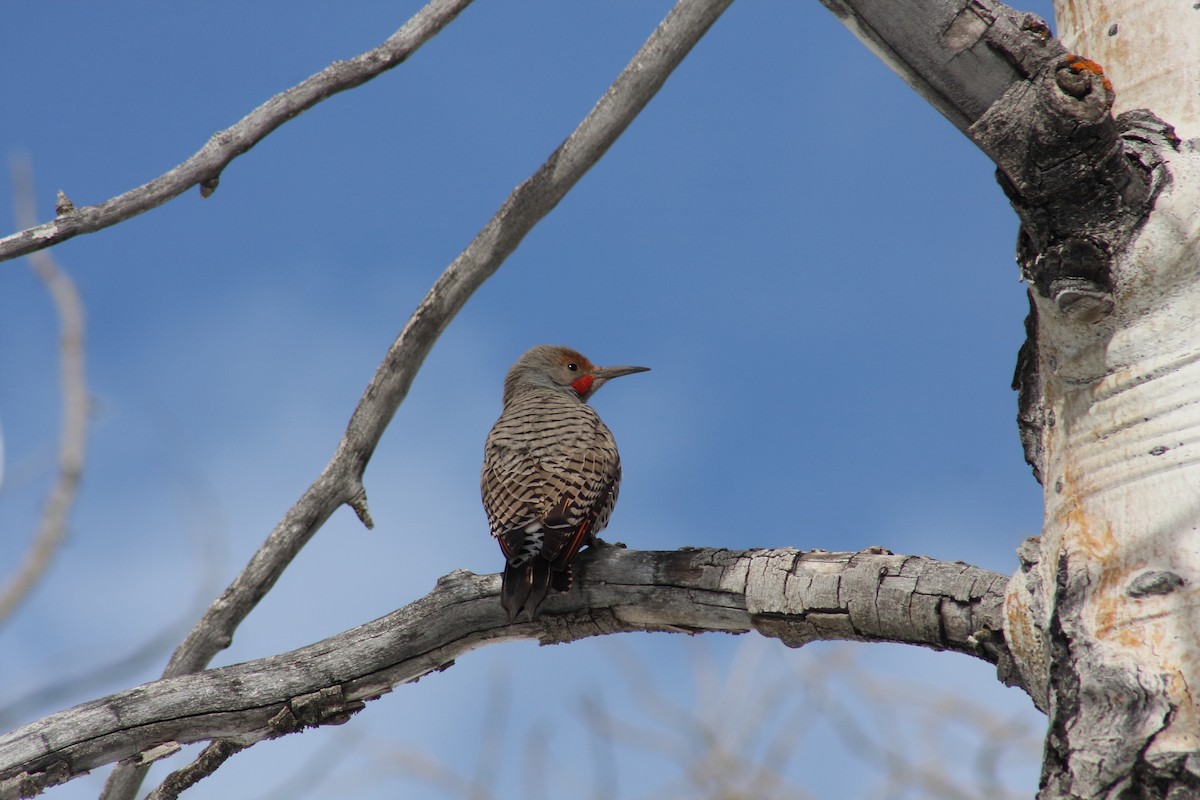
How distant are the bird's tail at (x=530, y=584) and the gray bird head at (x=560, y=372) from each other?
2.59 m

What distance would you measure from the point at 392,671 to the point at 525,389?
2.67 m

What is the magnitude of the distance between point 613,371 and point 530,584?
2.97 meters

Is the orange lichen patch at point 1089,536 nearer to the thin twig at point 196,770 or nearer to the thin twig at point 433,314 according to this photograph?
the thin twig at point 433,314

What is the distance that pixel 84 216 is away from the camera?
10.3ft

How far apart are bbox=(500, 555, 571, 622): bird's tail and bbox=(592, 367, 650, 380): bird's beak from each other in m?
2.85

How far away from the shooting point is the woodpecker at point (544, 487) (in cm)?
368

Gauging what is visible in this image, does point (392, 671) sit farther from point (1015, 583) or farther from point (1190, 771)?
point (1190, 771)

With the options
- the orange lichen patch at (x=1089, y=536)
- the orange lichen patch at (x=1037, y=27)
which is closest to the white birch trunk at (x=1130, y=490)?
the orange lichen patch at (x=1089, y=536)

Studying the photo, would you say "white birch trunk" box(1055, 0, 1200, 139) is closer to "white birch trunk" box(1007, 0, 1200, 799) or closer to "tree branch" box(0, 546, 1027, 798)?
"white birch trunk" box(1007, 0, 1200, 799)

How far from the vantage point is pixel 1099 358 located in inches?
90.6

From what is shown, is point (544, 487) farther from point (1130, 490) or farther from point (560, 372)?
point (1130, 490)

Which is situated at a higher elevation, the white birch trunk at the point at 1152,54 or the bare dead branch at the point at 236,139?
the bare dead branch at the point at 236,139

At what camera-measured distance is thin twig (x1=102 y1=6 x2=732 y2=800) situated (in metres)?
3.98

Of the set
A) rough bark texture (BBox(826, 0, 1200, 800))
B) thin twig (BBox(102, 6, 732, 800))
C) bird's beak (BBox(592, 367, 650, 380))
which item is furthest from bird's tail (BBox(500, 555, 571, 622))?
bird's beak (BBox(592, 367, 650, 380))
